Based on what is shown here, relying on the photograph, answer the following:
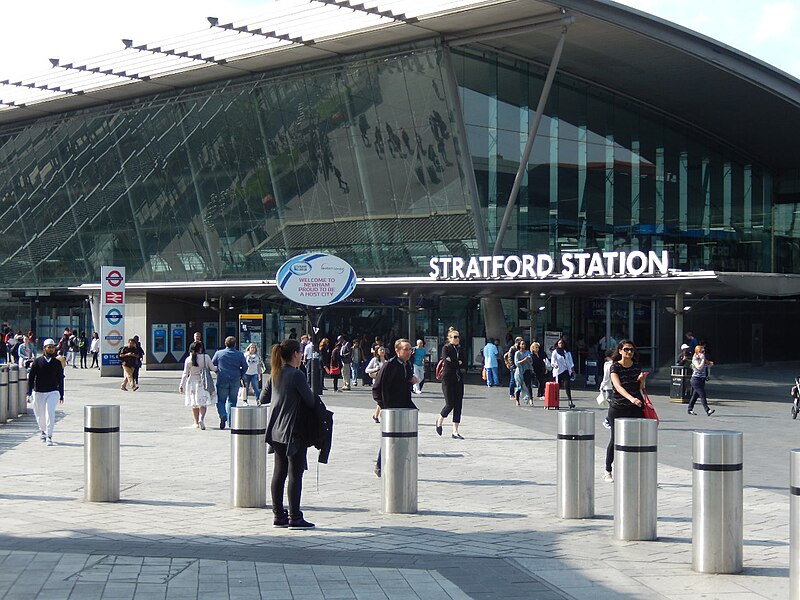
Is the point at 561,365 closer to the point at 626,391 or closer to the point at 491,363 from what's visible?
the point at 491,363

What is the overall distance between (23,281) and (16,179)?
15.1ft

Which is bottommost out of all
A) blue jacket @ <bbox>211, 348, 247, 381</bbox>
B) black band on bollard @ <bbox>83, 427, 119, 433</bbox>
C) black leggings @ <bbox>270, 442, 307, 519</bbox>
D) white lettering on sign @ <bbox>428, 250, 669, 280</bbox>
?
black leggings @ <bbox>270, 442, 307, 519</bbox>

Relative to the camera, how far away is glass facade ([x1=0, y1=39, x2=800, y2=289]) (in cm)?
3472

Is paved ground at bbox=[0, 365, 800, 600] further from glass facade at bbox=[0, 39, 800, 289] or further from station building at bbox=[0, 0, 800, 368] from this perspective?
glass facade at bbox=[0, 39, 800, 289]

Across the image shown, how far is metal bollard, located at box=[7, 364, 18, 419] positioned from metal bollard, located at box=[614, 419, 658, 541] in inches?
609

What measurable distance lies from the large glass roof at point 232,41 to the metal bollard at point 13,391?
11.6m

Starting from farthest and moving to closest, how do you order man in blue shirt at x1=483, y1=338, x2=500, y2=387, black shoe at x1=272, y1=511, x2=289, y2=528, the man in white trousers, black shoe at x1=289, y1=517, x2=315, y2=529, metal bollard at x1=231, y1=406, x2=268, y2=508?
man in blue shirt at x1=483, y1=338, x2=500, y2=387
the man in white trousers
metal bollard at x1=231, y1=406, x2=268, y2=508
black shoe at x1=272, y1=511, x2=289, y2=528
black shoe at x1=289, y1=517, x2=315, y2=529

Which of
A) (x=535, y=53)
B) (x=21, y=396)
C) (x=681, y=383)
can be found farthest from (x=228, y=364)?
(x=535, y=53)

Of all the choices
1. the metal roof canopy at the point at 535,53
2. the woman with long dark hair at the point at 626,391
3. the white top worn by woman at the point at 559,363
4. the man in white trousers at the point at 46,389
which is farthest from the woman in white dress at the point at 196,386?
the metal roof canopy at the point at 535,53

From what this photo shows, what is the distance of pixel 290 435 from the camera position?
9.98 meters

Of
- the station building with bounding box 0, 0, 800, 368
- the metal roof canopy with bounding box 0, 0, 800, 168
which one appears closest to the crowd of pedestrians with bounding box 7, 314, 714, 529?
the station building with bounding box 0, 0, 800, 368

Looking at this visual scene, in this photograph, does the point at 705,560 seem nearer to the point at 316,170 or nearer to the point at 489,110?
the point at 489,110

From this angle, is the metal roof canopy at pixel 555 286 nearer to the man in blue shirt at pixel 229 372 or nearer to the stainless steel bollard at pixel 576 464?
the man in blue shirt at pixel 229 372

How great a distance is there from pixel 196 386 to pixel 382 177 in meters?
17.2
